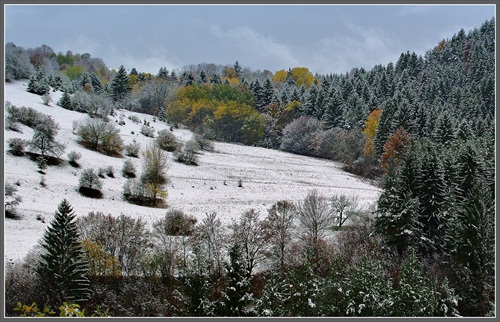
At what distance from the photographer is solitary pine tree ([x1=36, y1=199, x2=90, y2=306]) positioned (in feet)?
78.1

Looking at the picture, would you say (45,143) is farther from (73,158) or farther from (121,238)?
(121,238)

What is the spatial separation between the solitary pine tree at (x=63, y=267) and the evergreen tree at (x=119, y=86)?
76722 millimetres

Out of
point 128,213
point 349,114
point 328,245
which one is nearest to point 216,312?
point 328,245

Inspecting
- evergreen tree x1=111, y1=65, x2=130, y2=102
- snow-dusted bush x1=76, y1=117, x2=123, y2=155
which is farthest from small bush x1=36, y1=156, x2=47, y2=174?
evergreen tree x1=111, y1=65, x2=130, y2=102

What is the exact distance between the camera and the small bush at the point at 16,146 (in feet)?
147

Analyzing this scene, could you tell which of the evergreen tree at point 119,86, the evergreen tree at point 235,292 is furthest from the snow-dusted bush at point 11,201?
the evergreen tree at point 119,86

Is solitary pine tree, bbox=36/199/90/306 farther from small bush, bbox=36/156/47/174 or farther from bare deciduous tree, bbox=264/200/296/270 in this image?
small bush, bbox=36/156/47/174

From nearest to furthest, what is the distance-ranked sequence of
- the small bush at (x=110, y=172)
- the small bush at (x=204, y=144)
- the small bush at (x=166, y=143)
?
the small bush at (x=110, y=172) < the small bush at (x=166, y=143) < the small bush at (x=204, y=144)

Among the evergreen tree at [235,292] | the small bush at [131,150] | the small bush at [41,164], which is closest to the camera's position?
the evergreen tree at [235,292]

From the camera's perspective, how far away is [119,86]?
3868 inches

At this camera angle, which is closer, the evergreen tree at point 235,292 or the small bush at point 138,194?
the evergreen tree at point 235,292

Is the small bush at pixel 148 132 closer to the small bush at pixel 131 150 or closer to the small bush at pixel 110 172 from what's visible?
the small bush at pixel 131 150

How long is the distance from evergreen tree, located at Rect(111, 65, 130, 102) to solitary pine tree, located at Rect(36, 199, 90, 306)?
76.7 metres

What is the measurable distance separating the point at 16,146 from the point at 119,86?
56021mm
